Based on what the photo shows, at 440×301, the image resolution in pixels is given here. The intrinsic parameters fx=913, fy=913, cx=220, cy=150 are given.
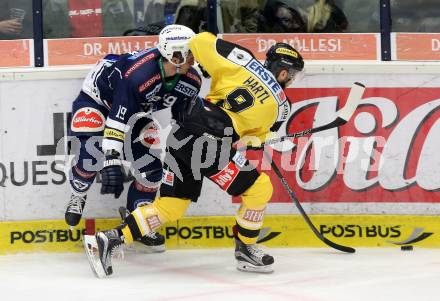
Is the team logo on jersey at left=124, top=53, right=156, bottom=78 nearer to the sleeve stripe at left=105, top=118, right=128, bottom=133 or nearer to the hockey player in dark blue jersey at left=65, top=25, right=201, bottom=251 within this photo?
the hockey player in dark blue jersey at left=65, top=25, right=201, bottom=251

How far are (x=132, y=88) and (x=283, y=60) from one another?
801mm

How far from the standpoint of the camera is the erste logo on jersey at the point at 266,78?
4527mm

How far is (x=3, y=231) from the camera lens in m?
5.17

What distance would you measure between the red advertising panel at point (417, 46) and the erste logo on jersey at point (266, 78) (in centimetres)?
111

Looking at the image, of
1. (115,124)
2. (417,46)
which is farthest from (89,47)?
(417,46)

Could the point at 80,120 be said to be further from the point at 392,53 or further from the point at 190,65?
the point at 392,53

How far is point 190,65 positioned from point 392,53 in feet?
4.25

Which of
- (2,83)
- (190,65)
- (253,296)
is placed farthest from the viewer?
(2,83)

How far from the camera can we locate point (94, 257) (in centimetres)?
456

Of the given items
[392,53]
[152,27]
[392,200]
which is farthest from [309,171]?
[152,27]

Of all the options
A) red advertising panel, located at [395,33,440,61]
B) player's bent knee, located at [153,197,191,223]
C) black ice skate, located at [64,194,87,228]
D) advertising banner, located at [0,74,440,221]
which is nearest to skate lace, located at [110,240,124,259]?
player's bent knee, located at [153,197,191,223]

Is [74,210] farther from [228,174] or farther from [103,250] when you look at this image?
[228,174]

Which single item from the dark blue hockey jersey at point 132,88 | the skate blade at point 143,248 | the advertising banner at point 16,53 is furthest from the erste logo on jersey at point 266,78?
the advertising banner at point 16,53

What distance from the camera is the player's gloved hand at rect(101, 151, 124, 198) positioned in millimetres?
4766
